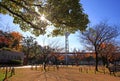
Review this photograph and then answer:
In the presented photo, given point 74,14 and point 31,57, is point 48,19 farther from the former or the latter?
point 31,57

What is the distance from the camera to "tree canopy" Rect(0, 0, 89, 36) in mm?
13814

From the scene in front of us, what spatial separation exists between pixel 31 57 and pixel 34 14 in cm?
7282

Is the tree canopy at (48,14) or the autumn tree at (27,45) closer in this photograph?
the tree canopy at (48,14)

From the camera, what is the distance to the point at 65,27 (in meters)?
15.9

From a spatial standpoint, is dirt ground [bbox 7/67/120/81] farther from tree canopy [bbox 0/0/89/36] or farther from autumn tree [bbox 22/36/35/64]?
autumn tree [bbox 22/36/35/64]

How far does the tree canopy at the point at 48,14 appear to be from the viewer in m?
13.8

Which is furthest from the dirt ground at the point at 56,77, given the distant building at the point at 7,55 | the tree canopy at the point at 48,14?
the distant building at the point at 7,55

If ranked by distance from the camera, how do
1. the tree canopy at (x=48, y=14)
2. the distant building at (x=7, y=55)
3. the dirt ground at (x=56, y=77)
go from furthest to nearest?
1. the distant building at (x=7, y=55)
2. the dirt ground at (x=56, y=77)
3. the tree canopy at (x=48, y=14)

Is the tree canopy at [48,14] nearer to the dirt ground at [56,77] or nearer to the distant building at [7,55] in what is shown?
the dirt ground at [56,77]

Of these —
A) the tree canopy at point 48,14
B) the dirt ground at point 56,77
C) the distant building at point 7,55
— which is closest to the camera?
the tree canopy at point 48,14

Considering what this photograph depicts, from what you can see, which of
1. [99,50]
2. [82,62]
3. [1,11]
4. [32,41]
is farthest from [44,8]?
[82,62]

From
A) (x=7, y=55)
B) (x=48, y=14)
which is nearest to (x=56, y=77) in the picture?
(x=48, y=14)

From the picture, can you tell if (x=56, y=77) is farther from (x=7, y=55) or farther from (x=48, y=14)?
(x=7, y=55)

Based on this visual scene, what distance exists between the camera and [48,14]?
A: 574 inches
